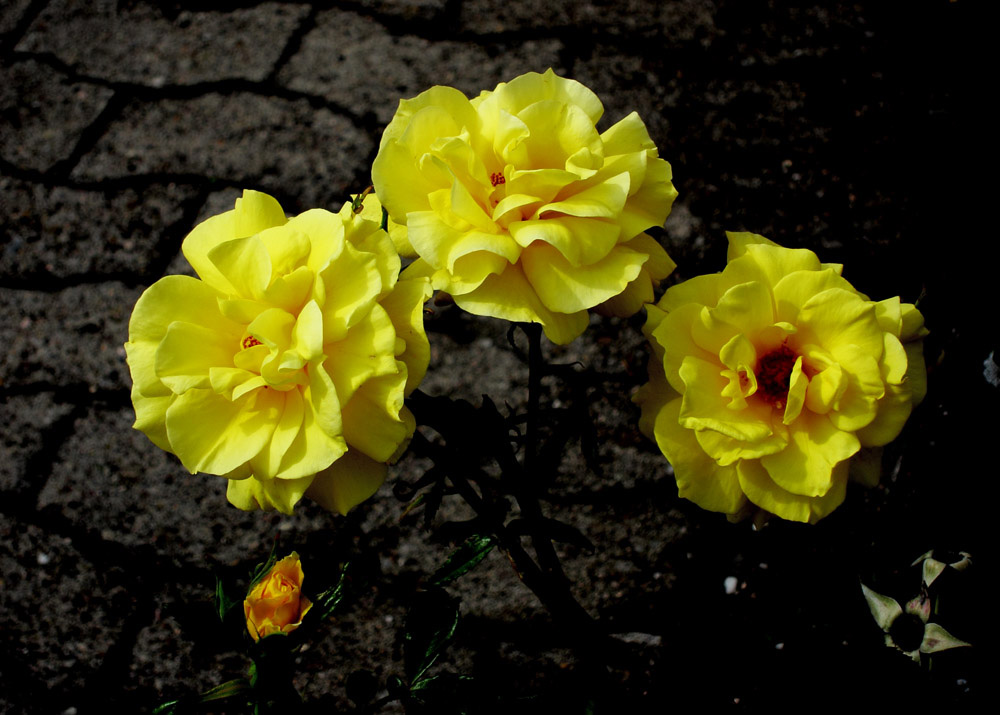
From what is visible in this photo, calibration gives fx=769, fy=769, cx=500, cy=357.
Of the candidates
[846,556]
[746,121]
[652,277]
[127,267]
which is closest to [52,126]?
[127,267]

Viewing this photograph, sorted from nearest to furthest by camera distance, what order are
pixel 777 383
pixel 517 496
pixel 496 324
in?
1. pixel 777 383
2. pixel 517 496
3. pixel 496 324

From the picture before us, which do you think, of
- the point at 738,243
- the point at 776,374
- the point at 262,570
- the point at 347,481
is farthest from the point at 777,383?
the point at 262,570

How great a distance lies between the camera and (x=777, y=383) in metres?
0.59

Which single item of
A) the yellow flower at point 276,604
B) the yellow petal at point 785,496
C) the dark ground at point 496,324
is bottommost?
the dark ground at point 496,324

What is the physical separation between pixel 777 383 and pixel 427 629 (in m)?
0.37

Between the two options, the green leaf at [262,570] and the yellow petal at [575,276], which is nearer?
the yellow petal at [575,276]

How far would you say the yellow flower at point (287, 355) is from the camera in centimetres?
49

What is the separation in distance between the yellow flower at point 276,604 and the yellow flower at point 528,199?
0.92 feet

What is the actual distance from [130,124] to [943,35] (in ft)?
5.34

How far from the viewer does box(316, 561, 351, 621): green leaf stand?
0.63 meters

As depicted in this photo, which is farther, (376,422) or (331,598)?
(331,598)

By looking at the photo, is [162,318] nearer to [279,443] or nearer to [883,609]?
[279,443]

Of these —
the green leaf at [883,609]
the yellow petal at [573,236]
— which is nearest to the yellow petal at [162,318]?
the yellow petal at [573,236]

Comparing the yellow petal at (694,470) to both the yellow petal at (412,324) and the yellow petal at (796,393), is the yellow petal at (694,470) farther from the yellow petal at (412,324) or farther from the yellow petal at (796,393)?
the yellow petal at (412,324)
